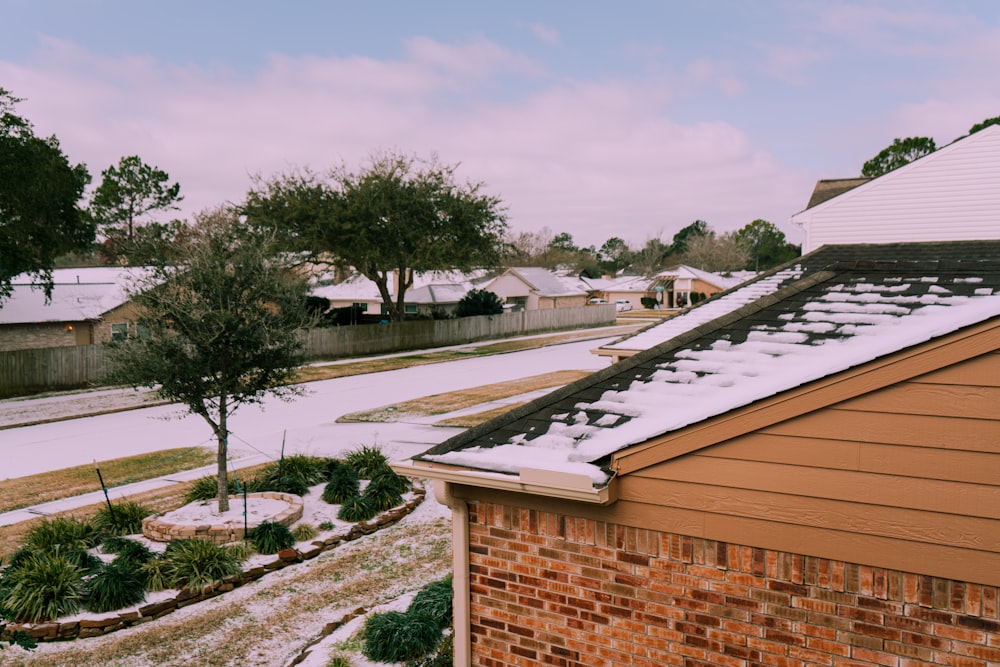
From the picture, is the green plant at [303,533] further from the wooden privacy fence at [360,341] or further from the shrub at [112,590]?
the wooden privacy fence at [360,341]

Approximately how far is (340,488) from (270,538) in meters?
2.34

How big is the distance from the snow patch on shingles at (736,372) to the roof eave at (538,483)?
60 mm

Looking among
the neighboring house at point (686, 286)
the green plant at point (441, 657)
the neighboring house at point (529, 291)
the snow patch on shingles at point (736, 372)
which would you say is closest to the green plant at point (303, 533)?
the green plant at point (441, 657)

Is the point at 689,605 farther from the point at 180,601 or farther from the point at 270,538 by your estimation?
the point at 270,538

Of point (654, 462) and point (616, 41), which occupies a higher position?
point (616, 41)

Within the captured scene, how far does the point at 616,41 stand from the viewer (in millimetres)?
18453

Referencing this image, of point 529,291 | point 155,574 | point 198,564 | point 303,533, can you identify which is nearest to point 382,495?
point 303,533

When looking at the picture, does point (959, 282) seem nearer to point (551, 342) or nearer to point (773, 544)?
point (773, 544)

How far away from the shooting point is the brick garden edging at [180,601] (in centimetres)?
769

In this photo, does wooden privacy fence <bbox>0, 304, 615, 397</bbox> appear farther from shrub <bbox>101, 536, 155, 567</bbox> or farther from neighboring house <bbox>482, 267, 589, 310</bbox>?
neighboring house <bbox>482, 267, 589, 310</bbox>

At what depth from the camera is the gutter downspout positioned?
4547 mm

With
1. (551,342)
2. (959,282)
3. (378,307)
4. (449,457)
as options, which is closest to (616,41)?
(959,282)

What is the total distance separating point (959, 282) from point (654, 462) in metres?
2.69

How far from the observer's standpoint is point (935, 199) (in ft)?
50.7
